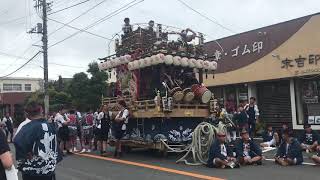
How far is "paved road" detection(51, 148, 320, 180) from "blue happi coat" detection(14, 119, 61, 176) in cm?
484

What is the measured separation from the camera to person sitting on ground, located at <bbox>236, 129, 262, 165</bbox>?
12453 millimetres

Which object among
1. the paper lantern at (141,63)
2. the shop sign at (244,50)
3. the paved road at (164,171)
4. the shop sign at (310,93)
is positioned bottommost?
the paved road at (164,171)

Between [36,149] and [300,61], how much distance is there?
1486 cm

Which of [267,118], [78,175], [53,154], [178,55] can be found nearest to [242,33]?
[267,118]

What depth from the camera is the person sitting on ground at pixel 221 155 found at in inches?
472

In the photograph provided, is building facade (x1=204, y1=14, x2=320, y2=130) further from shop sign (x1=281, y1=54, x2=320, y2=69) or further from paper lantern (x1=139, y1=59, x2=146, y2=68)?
paper lantern (x1=139, y1=59, x2=146, y2=68)

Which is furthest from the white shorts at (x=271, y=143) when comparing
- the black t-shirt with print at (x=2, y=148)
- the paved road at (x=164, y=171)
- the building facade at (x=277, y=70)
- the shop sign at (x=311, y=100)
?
the black t-shirt with print at (x=2, y=148)

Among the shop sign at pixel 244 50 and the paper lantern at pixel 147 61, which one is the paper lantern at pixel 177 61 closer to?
the paper lantern at pixel 147 61

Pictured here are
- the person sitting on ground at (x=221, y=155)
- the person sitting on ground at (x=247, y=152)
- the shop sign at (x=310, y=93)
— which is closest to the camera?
the person sitting on ground at (x=221, y=155)

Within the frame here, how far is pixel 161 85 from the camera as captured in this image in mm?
15055

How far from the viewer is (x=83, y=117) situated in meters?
18.5

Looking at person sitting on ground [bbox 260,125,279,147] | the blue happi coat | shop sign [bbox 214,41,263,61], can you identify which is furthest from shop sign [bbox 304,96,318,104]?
the blue happi coat

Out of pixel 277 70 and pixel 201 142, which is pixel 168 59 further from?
pixel 277 70

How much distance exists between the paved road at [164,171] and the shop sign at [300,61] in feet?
23.0
